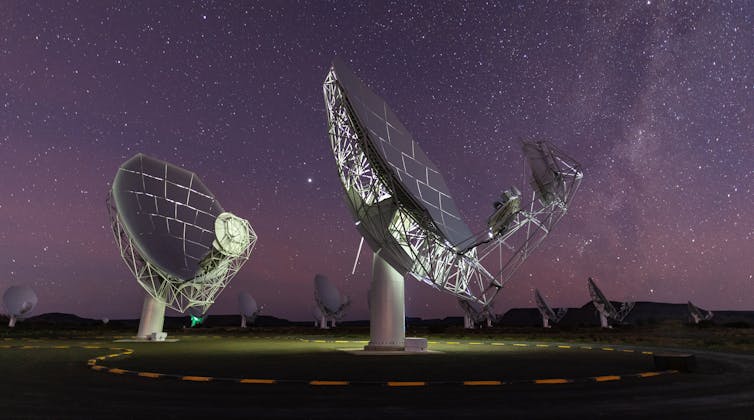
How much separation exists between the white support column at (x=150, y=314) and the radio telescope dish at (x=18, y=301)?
48320mm

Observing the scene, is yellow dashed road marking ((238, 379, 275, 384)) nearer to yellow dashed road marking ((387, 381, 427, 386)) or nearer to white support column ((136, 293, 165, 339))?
yellow dashed road marking ((387, 381, 427, 386))

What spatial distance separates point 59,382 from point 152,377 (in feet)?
6.96

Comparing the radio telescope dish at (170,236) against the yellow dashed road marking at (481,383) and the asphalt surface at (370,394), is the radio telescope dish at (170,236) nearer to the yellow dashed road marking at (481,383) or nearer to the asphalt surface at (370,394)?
the asphalt surface at (370,394)

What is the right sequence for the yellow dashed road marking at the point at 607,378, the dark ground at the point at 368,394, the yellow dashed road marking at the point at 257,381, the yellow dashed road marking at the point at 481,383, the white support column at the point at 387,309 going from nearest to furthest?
the dark ground at the point at 368,394, the yellow dashed road marking at the point at 481,383, the yellow dashed road marking at the point at 257,381, the yellow dashed road marking at the point at 607,378, the white support column at the point at 387,309

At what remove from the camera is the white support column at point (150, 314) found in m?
39.2

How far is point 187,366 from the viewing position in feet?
58.5

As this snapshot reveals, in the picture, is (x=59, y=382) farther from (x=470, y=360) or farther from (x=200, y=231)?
(x=200, y=231)

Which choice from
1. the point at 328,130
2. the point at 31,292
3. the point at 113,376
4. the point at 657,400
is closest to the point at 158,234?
the point at 328,130

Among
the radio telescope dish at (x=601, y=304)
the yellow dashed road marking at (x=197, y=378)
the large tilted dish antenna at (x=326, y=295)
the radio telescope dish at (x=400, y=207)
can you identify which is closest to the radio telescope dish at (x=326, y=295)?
the large tilted dish antenna at (x=326, y=295)

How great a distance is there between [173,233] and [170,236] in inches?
14.0

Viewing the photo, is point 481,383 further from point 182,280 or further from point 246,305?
point 246,305

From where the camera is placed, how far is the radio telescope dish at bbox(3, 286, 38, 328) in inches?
2960

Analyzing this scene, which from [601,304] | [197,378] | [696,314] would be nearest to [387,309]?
[197,378]

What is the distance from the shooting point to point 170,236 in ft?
125
